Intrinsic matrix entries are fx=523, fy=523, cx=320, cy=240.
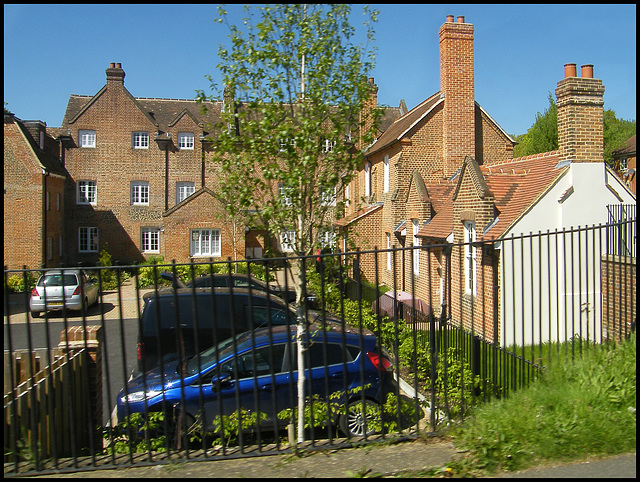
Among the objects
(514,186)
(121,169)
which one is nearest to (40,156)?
(121,169)

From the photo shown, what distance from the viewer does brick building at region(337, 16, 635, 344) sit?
9.91 m

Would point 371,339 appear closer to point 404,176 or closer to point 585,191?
point 585,191

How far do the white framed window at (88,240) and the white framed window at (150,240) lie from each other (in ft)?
9.13

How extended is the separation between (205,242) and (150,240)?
620 cm

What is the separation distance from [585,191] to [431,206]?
686 centimetres

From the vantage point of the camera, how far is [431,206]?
18.7 meters

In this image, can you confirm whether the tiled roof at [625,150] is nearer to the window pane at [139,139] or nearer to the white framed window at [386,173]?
the white framed window at [386,173]

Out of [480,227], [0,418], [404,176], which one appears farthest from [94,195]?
[0,418]

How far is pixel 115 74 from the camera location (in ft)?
106

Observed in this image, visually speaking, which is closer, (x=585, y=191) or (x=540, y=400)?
(x=540, y=400)

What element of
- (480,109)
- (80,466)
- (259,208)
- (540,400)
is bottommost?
(80,466)

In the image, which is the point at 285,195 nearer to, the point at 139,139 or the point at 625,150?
the point at 139,139

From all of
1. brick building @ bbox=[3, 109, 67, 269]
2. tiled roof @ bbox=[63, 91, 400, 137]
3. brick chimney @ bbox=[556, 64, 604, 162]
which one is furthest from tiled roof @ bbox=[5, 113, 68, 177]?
brick chimney @ bbox=[556, 64, 604, 162]

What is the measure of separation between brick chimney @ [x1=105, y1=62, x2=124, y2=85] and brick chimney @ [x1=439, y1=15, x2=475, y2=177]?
20709mm
